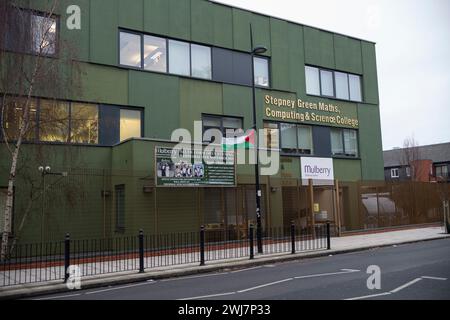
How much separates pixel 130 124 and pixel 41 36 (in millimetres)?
6379

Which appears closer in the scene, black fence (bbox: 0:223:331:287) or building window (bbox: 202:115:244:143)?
black fence (bbox: 0:223:331:287)

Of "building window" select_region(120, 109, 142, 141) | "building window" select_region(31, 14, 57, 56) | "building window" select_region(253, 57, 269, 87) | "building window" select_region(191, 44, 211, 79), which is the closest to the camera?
"building window" select_region(31, 14, 57, 56)

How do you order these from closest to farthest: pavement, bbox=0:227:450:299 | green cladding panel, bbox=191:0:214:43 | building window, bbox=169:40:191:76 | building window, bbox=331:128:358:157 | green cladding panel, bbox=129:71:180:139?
1. pavement, bbox=0:227:450:299
2. green cladding panel, bbox=129:71:180:139
3. building window, bbox=169:40:191:76
4. green cladding panel, bbox=191:0:214:43
5. building window, bbox=331:128:358:157

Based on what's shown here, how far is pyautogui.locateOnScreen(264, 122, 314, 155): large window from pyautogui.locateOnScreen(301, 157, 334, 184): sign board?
631 millimetres

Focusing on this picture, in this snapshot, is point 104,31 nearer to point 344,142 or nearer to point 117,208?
point 117,208

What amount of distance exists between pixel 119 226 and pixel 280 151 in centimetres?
1069

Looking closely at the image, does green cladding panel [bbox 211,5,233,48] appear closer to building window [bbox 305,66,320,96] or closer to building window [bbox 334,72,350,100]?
building window [bbox 305,66,320,96]

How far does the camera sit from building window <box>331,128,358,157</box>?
2908cm

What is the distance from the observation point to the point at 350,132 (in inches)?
1183

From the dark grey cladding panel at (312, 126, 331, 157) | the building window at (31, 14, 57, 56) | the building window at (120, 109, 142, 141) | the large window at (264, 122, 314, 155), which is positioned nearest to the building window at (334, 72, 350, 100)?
the dark grey cladding panel at (312, 126, 331, 157)

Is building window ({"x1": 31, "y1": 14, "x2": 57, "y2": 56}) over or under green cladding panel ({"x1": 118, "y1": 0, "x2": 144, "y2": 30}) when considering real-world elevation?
under

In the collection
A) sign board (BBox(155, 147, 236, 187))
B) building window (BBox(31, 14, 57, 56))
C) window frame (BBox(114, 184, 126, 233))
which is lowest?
window frame (BBox(114, 184, 126, 233))

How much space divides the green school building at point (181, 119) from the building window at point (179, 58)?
0.08 metres
